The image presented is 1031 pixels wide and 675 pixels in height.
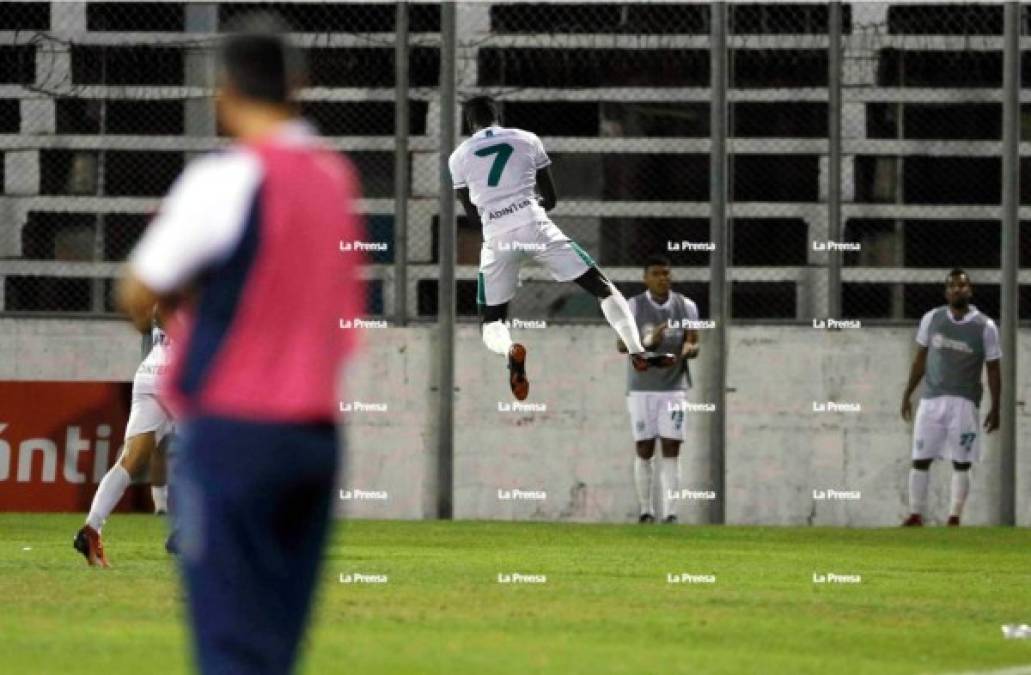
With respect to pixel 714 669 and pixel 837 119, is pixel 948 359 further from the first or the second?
pixel 714 669

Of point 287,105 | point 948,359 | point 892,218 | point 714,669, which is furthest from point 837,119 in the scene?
point 287,105

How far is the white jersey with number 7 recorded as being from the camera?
17859mm

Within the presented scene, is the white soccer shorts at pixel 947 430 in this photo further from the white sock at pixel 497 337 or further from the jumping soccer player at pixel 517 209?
the white sock at pixel 497 337

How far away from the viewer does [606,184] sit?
80.2 ft

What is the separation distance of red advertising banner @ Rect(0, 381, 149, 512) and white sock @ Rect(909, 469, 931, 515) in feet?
24.6

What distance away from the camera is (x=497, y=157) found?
58.8 feet

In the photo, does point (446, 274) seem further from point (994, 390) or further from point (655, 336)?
point (994, 390)

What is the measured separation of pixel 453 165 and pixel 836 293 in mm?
7281

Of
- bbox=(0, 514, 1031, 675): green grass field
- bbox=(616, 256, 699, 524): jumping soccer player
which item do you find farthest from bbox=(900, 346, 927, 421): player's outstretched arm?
bbox=(0, 514, 1031, 675): green grass field

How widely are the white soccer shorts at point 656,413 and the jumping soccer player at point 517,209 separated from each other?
17.0 ft

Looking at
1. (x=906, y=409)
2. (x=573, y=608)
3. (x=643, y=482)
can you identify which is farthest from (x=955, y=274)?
(x=573, y=608)

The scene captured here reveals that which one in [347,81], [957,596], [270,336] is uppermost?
[347,81]

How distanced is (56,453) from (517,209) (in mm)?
7279

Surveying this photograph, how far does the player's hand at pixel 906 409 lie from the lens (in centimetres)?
2352
